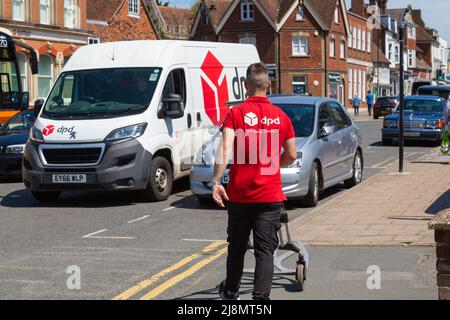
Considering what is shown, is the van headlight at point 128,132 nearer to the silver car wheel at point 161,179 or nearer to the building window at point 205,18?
the silver car wheel at point 161,179

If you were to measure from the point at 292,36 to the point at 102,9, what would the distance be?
17.7 metres

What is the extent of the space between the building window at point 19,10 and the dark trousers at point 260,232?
125ft

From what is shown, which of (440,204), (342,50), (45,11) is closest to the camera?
(440,204)

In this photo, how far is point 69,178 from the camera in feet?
42.4

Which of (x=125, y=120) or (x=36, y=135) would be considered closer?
(x=125, y=120)

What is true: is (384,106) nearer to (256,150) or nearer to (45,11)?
(45,11)

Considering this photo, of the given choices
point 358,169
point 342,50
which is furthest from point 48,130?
point 342,50

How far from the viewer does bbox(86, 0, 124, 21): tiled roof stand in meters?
54.2

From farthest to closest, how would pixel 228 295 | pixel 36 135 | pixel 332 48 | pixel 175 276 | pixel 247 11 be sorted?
1. pixel 332 48
2. pixel 247 11
3. pixel 36 135
4. pixel 175 276
5. pixel 228 295

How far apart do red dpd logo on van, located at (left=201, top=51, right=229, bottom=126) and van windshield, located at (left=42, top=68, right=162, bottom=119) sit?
1.62 meters
